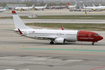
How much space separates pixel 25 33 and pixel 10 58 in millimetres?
16538

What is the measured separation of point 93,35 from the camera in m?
47.0

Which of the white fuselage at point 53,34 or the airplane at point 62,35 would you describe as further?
the white fuselage at point 53,34

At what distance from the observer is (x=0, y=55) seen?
1462 inches

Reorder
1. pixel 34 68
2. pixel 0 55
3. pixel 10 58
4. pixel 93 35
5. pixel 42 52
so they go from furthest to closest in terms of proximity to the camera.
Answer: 1. pixel 93 35
2. pixel 42 52
3. pixel 0 55
4. pixel 10 58
5. pixel 34 68

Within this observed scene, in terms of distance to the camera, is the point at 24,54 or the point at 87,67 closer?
the point at 87,67

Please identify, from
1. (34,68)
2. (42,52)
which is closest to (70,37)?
(42,52)

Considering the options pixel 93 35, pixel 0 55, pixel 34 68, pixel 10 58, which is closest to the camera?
pixel 34 68

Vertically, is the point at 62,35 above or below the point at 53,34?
below

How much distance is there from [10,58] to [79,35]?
60.9 ft

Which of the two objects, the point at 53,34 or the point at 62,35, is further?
the point at 53,34

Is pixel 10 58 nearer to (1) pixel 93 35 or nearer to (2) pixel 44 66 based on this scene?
(2) pixel 44 66

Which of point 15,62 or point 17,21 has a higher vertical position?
point 17,21

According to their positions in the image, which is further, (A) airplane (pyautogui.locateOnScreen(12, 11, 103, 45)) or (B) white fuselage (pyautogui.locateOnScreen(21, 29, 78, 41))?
(B) white fuselage (pyautogui.locateOnScreen(21, 29, 78, 41))

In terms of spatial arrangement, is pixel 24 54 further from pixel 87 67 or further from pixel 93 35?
pixel 93 35
